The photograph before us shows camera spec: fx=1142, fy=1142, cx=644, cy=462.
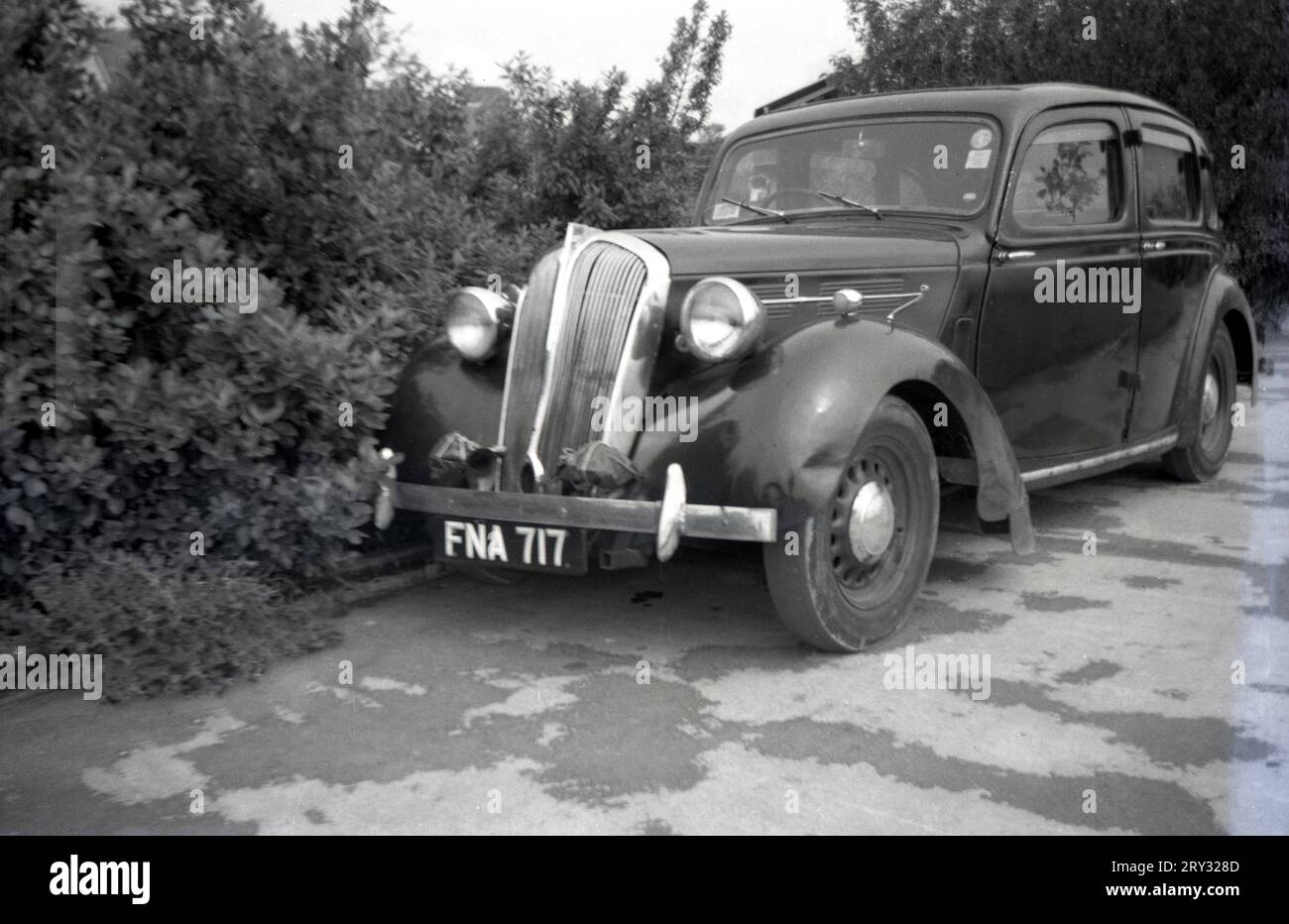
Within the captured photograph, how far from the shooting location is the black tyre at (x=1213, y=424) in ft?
19.9

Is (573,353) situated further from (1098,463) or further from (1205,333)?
(1205,333)

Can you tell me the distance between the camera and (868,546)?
359 centimetres

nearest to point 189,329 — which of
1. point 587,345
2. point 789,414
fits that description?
point 587,345

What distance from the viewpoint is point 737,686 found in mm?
3350

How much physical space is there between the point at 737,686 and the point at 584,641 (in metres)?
0.62

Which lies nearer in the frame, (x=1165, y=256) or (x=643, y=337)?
(x=643, y=337)

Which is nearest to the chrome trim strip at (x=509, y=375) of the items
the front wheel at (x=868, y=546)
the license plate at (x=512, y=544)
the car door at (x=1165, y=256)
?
the license plate at (x=512, y=544)

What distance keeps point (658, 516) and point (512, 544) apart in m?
0.50

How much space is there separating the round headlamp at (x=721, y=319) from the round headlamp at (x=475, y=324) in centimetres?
80

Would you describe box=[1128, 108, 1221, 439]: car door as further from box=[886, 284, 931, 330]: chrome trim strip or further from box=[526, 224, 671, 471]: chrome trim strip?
box=[526, 224, 671, 471]: chrome trim strip

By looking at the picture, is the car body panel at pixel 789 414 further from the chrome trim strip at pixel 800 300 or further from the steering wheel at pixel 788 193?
the steering wheel at pixel 788 193

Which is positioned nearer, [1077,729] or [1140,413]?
[1077,729]
